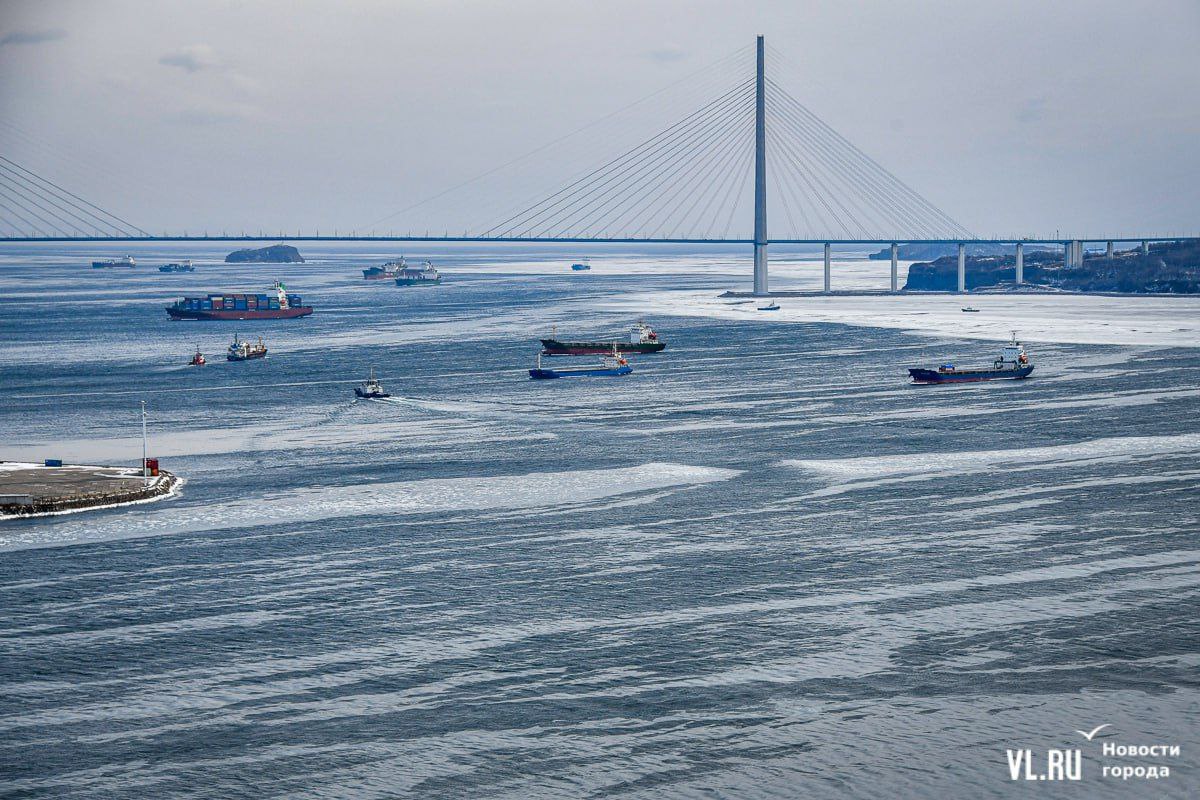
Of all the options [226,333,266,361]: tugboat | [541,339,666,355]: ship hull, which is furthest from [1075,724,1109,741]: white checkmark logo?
[226,333,266,361]: tugboat

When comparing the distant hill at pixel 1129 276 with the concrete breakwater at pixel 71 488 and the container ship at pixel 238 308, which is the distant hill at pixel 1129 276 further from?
the concrete breakwater at pixel 71 488

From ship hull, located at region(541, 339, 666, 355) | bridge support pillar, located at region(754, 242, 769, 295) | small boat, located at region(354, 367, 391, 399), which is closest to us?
small boat, located at region(354, 367, 391, 399)

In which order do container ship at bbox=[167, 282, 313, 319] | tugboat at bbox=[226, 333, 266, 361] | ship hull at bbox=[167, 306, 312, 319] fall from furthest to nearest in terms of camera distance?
container ship at bbox=[167, 282, 313, 319], ship hull at bbox=[167, 306, 312, 319], tugboat at bbox=[226, 333, 266, 361]

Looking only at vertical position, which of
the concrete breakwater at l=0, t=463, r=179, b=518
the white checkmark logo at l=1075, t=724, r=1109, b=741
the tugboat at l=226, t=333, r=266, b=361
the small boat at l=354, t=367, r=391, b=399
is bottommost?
the white checkmark logo at l=1075, t=724, r=1109, b=741

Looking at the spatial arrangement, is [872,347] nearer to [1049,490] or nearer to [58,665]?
[1049,490]

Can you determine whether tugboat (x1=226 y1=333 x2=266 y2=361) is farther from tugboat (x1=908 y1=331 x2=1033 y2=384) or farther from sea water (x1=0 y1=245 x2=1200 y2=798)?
tugboat (x1=908 y1=331 x2=1033 y2=384)

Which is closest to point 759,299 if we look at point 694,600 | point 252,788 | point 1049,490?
point 1049,490

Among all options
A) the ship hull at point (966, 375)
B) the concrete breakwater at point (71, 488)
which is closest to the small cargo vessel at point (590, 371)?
the ship hull at point (966, 375)

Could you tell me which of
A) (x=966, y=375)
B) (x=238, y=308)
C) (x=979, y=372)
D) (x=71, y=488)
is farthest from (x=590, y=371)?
(x=238, y=308)
